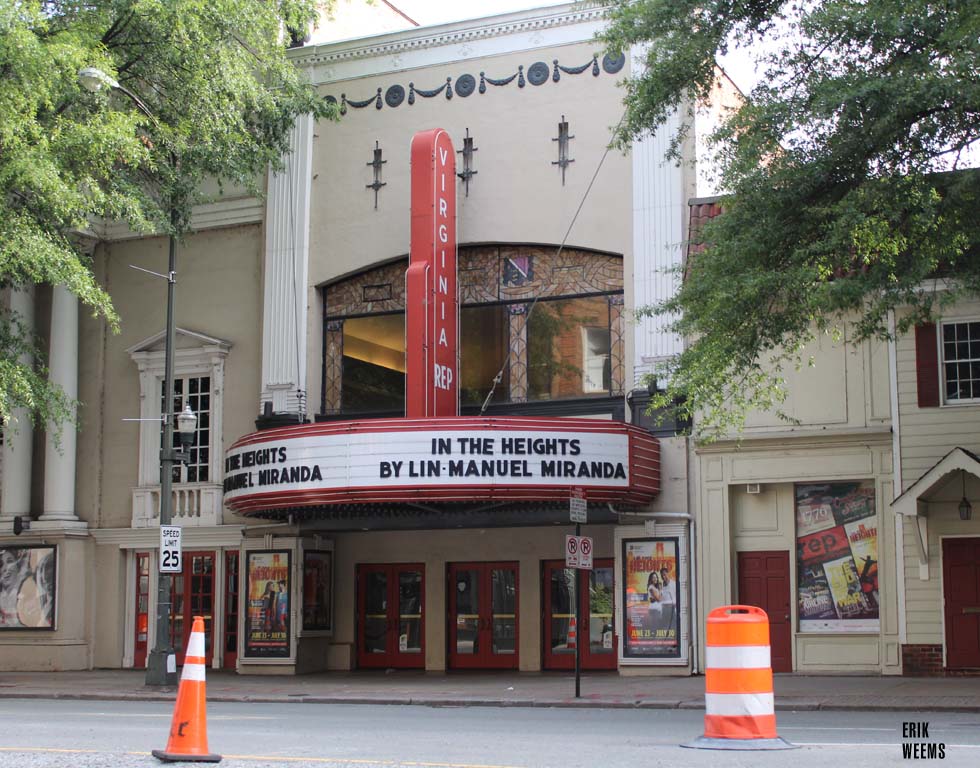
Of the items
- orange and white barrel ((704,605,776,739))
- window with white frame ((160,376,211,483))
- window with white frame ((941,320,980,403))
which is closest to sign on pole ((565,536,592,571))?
window with white frame ((941,320,980,403))

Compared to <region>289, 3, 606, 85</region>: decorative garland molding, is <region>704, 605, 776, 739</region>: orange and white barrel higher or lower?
lower

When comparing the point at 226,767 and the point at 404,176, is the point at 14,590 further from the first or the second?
the point at 226,767

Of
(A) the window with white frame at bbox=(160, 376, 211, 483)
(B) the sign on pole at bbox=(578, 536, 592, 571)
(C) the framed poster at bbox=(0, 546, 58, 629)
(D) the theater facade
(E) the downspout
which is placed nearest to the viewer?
(B) the sign on pole at bbox=(578, 536, 592, 571)

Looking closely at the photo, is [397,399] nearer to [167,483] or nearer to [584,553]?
[167,483]

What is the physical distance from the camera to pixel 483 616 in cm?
2672

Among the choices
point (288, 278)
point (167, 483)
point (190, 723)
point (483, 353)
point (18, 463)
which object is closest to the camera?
point (190, 723)

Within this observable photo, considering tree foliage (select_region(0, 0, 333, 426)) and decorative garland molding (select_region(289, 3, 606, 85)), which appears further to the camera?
decorative garland molding (select_region(289, 3, 606, 85))

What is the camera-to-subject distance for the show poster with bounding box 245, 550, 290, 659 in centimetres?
2656

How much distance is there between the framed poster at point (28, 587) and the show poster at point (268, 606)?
4.70 metres

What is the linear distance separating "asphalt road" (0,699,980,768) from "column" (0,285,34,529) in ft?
36.9

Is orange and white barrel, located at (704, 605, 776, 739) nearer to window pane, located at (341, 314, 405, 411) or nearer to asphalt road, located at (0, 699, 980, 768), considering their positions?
asphalt road, located at (0, 699, 980, 768)

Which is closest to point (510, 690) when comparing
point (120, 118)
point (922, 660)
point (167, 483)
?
point (922, 660)

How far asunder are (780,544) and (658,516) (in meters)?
2.21

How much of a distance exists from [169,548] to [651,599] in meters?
8.61
